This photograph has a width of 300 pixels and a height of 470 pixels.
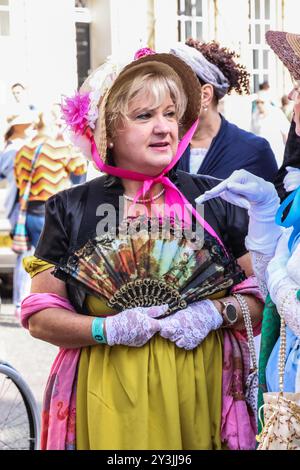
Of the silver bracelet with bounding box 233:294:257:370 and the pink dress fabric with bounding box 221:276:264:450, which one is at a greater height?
the silver bracelet with bounding box 233:294:257:370

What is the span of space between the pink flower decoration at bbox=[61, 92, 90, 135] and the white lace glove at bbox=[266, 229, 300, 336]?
0.85 meters

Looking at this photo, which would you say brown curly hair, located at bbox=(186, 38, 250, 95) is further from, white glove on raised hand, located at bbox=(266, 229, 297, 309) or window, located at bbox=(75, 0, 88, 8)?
window, located at bbox=(75, 0, 88, 8)

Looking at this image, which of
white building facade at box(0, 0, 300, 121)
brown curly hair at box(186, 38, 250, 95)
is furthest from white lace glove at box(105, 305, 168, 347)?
white building facade at box(0, 0, 300, 121)

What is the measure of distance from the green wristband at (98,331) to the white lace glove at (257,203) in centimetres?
51

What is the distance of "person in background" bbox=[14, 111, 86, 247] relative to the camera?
7.86m

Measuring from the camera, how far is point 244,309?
3059mm

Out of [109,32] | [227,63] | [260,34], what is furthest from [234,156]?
[109,32]

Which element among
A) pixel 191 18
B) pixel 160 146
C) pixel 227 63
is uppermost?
pixel 191 18

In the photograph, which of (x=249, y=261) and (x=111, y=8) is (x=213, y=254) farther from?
(x=111, y=8)

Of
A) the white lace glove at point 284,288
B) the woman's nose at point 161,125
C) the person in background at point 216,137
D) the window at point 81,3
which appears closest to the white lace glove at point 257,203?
the white lace glove at point 284,288

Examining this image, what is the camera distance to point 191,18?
48.8 ft

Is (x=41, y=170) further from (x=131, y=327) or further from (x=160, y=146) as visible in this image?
(x=131, y=327)

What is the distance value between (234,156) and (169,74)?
156 cm
